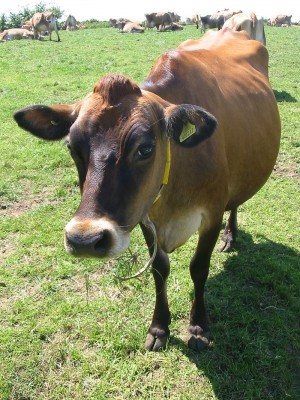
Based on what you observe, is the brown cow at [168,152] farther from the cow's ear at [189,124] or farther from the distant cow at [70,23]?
the distant cow at [70,23]

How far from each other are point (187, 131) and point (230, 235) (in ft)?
7.30

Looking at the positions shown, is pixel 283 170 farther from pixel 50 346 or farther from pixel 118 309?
pixel 50 346

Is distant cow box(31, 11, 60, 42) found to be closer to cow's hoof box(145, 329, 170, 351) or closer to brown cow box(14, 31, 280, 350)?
brown cow box(14, 31, 280, 350)

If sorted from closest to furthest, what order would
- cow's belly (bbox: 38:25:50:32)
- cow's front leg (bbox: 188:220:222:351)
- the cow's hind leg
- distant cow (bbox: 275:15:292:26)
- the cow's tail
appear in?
cow's front leg (bbox: 188:220:222:351) → the cow's hind leg → the cow's tail → cow's belly (bbox: 38:25:50:32) → distant cow (bbox: 275:15:292:26)

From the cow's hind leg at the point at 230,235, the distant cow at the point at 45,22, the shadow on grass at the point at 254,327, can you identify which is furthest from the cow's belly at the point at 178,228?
the distant cow at the point at 45,22

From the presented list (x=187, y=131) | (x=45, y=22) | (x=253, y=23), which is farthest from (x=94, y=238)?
(x=45, y=22)

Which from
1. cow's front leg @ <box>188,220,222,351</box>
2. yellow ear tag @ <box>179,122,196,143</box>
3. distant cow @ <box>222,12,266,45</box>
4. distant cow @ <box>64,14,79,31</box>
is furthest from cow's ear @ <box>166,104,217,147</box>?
distant cow @ <box>64,14,79,31</box>

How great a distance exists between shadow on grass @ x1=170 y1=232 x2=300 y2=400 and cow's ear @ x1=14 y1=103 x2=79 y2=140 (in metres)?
1.89

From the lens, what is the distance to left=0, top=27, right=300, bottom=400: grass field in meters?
3.06

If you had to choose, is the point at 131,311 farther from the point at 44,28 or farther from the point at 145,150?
the point at 44,28

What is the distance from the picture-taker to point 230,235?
4570 mm

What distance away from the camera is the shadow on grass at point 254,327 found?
3035 millimetres

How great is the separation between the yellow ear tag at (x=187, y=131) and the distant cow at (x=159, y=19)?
3430 cm

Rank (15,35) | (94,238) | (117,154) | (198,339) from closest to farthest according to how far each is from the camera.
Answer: (94,238) < (117,154) < (198,339) < (15,35)
